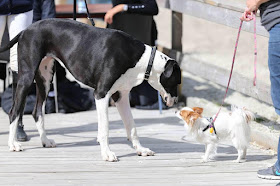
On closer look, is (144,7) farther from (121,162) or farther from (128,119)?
(121,162)

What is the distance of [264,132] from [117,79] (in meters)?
1.56

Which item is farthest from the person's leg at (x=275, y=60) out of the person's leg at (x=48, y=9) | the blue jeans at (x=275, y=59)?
the person's leg at (x=48, y=9)

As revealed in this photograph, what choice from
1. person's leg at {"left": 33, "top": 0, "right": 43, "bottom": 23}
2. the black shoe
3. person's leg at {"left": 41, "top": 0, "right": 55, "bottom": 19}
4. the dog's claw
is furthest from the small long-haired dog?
person's leg at {"left": 33, "top": 0, "right": 43, "bottom": 23}

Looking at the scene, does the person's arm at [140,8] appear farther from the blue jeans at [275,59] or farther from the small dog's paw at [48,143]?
the blue jeans at [275,59]

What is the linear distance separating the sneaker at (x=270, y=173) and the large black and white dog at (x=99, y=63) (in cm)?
104

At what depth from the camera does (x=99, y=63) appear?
17.6ft

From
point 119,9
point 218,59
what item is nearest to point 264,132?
point 119,9

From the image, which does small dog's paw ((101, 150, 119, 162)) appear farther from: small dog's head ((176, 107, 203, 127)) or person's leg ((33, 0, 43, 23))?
person's leg ((33, 0, 43, 23))

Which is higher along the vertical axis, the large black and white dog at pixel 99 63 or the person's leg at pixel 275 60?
the person's leg at pixel 275 60

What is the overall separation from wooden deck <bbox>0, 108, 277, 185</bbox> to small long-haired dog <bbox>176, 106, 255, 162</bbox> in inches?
6.7

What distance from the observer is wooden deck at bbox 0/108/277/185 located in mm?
4926

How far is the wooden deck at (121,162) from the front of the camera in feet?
16.2

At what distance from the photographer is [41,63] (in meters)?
5.91

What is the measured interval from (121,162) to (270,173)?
129 centimetres
